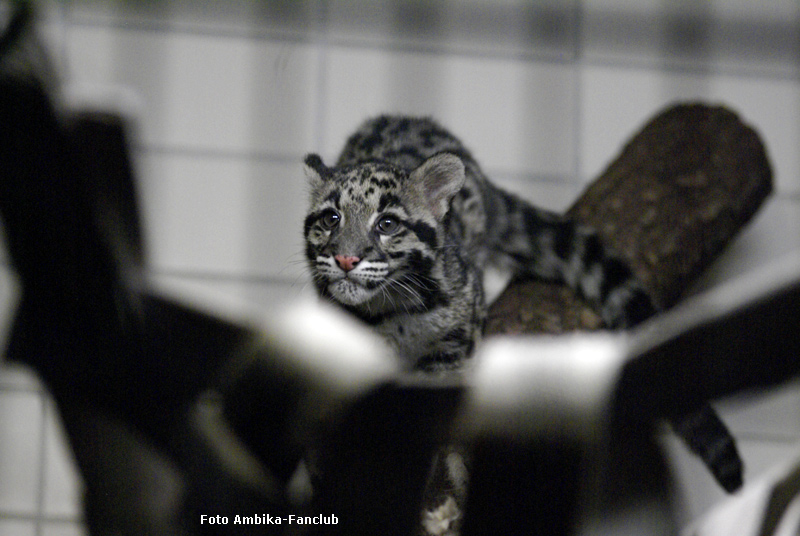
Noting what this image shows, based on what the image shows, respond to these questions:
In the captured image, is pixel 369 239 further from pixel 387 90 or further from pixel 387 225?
pixel 387 90

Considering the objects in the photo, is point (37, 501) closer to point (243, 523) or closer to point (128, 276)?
point (128, 276)

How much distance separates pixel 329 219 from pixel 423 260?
312mm

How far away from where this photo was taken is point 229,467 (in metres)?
2.02

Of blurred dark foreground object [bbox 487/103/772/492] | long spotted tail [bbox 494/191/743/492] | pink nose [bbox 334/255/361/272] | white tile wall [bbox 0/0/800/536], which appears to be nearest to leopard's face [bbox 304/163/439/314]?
pink nose [bbox 334/255/361/272]

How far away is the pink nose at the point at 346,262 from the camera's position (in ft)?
6.12

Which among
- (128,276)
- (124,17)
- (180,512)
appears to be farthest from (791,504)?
(124,17)

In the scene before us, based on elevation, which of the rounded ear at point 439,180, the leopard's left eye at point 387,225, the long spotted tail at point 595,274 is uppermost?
the rounded ear at point 439,180

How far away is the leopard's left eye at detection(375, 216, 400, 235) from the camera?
1996mm

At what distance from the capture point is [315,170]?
2.12 meters

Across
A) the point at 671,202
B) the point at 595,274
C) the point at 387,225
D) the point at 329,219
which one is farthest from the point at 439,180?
the point at 671,202

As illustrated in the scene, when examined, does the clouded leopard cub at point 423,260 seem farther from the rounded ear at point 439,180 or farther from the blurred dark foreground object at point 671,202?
the blurred dark foreground object at point 671,202

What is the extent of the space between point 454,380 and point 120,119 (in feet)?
6.40

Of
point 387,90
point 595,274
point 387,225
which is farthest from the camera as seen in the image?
point 387,90

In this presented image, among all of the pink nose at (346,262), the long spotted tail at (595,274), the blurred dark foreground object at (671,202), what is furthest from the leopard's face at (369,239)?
the long spotted tail at (595,274)
